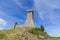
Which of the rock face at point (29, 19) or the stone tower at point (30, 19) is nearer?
the rock face at point (29, 19)

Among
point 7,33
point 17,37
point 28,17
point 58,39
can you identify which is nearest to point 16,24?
point 28,17

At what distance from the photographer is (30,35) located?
48.6 m

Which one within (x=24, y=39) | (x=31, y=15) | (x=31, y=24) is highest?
(x=31, y=15)

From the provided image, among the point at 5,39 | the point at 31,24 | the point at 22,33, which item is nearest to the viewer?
the point at 5,39

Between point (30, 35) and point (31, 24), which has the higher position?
point (31, 24)

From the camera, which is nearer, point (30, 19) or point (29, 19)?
point (30, 19)

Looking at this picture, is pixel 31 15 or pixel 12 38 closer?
pixel 12 38

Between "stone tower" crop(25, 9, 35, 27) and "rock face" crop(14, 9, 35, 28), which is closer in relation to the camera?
"rock face" crop(14, 9, 35, 28)

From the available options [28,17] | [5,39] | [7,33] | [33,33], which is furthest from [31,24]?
[5,39]

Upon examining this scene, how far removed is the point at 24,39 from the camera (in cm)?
4662

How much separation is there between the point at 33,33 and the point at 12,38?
9.10 metres

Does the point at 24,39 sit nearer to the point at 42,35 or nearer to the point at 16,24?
the point at 42,35

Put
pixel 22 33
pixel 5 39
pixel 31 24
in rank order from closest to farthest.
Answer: pixel 5 39, pixel 22 33, pixel 31 24

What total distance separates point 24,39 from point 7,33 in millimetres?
8275
